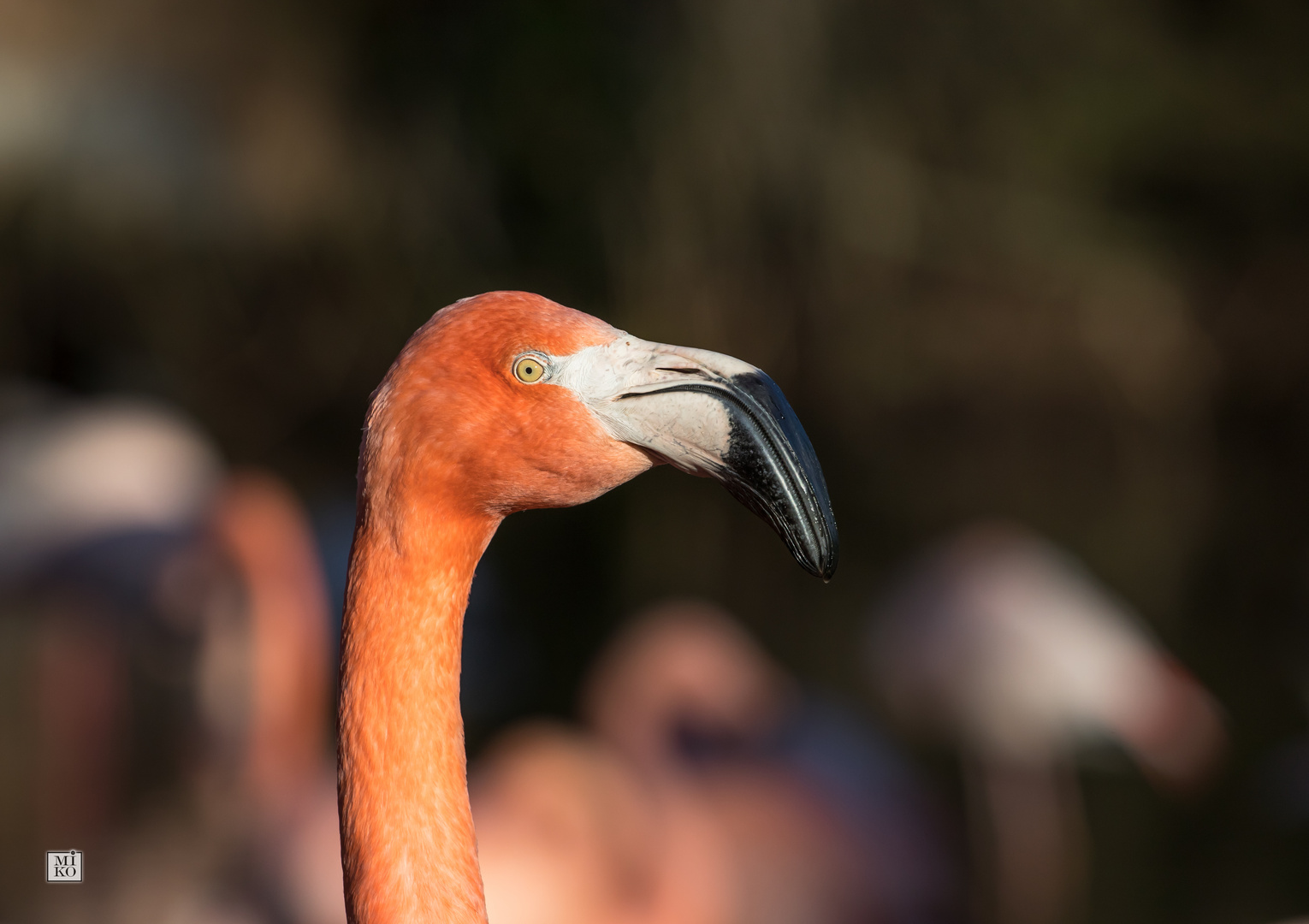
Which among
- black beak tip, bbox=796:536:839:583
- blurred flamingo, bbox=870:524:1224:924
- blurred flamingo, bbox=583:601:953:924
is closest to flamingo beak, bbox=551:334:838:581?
black beak tip, bbox=796:536:839:583

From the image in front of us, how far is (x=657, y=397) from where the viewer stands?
118cm

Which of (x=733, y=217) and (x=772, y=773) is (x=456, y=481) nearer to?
(x=772, y=773)

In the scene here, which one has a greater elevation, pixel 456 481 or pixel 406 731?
pixel 456 481

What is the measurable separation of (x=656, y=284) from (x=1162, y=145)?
4493 millimetres

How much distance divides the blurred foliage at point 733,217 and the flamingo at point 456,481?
19.3ft

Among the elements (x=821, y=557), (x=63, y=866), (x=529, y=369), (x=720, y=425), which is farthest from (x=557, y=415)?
(x=63, y=866)

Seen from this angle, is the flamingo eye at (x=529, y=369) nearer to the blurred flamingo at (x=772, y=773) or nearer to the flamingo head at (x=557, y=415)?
the flamingo head at (x=557, y=415)

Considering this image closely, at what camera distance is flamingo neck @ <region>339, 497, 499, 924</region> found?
117 cm

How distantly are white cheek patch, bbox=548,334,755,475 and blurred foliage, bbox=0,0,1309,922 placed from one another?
590 centimetres

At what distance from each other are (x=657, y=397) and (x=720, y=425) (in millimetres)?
74

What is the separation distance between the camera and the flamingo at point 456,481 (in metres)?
1.16

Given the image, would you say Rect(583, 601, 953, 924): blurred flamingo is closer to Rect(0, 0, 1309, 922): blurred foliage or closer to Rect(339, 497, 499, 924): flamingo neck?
Rect(339, 497, 499, 924): flamingo neck

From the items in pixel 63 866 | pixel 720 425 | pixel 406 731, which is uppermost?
pixel 720 425

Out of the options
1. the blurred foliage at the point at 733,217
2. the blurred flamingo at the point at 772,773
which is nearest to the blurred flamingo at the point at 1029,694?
the blurred flamingo at the point at 772,773
